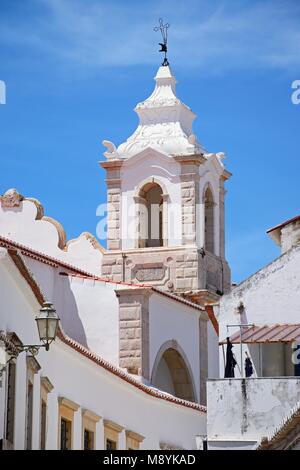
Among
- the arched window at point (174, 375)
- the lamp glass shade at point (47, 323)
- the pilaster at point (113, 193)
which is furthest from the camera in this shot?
the pilaster at point (113, 193)

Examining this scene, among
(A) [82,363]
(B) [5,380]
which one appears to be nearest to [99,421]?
(A) [82,363]

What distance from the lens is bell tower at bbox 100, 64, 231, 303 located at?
5744 cm

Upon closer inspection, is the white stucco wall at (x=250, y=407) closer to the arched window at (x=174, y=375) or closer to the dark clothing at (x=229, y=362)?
the dark clothing at (x=229, y=362)

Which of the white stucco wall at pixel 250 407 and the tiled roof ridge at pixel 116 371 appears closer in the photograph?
the white stucco wall at pixel 250 407

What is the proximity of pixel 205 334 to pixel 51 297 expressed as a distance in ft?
23.1

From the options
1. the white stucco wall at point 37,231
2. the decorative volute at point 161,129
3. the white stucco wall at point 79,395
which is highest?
the decorative volute at point 161,129

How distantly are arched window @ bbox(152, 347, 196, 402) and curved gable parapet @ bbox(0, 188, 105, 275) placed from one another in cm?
604

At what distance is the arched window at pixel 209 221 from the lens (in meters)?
59.3

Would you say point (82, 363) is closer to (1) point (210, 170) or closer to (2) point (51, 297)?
(2) point (51, 297)

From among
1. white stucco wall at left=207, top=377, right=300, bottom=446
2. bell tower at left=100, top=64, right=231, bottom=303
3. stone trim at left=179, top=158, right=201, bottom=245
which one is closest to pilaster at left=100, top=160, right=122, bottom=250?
bell tower at left=100, top=64, right=231, bottom=303

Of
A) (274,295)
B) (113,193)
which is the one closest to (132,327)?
(113,193)

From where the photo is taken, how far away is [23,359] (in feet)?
109

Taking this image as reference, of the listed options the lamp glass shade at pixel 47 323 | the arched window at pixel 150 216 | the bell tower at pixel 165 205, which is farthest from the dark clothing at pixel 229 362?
the arched window at pixel 150 216

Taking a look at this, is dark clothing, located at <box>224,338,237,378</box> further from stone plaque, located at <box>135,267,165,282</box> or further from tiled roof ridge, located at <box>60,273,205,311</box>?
stone plaque, located at <box>135,267,165,282</box>
